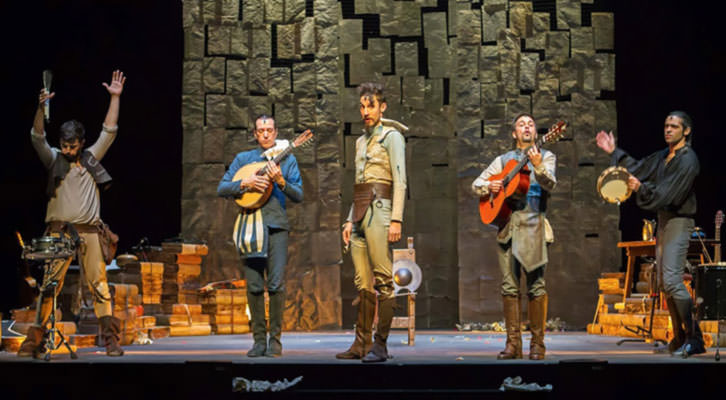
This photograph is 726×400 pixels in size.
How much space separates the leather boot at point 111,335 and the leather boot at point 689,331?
3640 mm

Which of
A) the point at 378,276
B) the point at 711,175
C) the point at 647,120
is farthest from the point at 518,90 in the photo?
the point at 378,276

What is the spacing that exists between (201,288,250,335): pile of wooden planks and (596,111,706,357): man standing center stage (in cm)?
436

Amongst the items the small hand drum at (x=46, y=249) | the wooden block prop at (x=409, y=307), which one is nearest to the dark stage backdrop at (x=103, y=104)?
the wooden block prop at (x=409, y=307)

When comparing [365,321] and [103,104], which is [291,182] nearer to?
[365,321]

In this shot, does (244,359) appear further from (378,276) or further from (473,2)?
(473,2)

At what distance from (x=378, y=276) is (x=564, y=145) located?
179 inches

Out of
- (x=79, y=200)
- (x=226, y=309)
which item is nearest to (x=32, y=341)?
(x=79, y=200)

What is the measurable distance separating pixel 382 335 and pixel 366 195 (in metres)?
0.86

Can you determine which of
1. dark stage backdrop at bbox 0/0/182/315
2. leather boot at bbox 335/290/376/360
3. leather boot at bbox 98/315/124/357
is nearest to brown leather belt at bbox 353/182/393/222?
leather boot at bbox 335/290/376/360

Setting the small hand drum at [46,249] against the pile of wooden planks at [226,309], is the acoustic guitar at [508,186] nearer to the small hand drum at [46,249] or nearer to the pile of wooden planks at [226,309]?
the small hand drum at [46,249]

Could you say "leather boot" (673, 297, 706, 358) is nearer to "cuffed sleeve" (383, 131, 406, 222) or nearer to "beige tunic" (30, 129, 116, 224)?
"cuffed sleeve" (383, 131, 406, 222)

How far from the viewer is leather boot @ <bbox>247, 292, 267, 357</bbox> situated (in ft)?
18.5

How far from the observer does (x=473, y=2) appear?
9477mm

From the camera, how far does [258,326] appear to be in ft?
18.9
